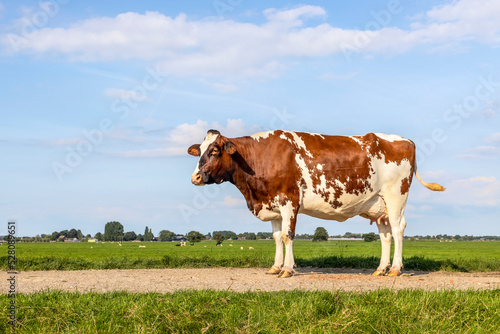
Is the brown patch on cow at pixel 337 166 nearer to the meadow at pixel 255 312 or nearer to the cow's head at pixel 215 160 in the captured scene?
the cow's head at pixel 215 160

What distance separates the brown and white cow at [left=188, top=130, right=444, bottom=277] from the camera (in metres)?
13.6

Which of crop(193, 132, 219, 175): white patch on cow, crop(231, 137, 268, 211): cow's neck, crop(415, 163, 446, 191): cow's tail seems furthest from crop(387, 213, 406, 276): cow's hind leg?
crop(193, 132, 219, 175): white patch on cow

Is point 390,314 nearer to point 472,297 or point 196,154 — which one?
point 472,297

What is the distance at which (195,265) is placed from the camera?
55.5 ft

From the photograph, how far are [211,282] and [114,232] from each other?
312ft

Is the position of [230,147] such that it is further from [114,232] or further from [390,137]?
[114,232]

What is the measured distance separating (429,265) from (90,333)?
13.0m

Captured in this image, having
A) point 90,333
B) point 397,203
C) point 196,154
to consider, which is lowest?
point 90,333

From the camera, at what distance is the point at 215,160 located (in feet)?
44.7

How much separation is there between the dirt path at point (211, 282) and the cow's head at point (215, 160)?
2605 mm

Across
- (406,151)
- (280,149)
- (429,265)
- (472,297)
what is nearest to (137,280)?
(280,149)

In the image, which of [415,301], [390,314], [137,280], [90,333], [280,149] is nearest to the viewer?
[90,333]

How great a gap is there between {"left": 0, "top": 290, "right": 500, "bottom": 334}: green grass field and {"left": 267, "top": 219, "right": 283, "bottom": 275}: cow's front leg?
5.09 meters

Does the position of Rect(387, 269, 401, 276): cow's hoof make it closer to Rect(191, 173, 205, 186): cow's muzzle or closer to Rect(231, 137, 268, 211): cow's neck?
Rect(231, 137, 268, 211): cow's neck
